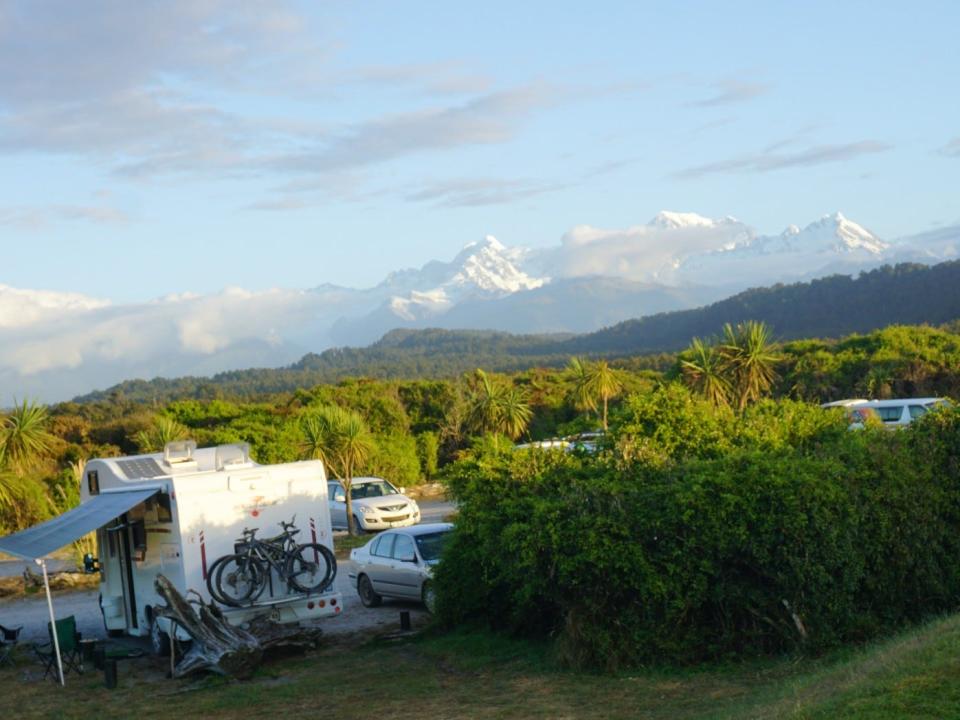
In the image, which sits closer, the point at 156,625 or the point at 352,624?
the point at 156,625

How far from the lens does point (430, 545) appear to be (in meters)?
16.0

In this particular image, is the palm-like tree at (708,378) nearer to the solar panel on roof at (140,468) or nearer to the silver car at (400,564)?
the silver car at (400,564)

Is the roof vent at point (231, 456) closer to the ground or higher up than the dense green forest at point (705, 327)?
closer to the ground

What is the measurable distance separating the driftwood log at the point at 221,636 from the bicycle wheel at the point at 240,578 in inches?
10.5

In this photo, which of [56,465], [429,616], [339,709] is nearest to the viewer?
[339,709]

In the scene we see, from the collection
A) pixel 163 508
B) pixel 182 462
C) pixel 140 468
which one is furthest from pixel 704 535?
pixel 140 468

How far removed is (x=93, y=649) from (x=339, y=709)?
15.9 ft

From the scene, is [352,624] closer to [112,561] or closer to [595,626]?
[112,561]

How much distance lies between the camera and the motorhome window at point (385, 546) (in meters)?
16.5

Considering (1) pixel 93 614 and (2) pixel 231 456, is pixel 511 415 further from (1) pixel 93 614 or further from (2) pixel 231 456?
(2) pixel 231 456

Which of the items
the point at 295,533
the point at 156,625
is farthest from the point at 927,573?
the point at 156,625

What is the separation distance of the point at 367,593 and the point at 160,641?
13.0 ft

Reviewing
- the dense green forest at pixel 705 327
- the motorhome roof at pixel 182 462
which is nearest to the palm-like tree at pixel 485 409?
the motorhome roof at pixel 182 462

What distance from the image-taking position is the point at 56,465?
3984cm
